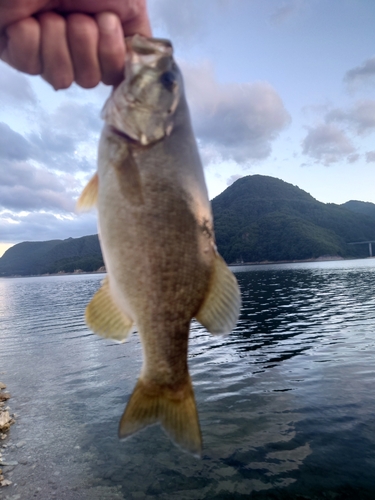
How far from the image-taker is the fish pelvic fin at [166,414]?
239 centimetres

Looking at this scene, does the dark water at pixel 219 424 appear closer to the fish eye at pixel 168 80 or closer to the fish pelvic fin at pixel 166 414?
the fish pelvic fin at pixel 166 414

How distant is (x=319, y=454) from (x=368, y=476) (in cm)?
182

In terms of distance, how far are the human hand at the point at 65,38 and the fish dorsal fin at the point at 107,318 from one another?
4.68 ft

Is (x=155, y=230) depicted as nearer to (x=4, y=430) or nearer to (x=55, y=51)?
(x=55, y=51)

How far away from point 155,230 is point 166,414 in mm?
1283

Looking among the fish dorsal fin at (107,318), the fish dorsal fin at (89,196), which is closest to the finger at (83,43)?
the fish dorsal fin at (89,196)

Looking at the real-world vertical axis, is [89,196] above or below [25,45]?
below

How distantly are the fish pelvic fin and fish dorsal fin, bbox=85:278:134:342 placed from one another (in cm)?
44

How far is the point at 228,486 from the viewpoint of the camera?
12.2 meters

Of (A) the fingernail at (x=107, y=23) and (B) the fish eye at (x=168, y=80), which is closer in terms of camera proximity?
(A) the fingernail at (x=107, y=23)

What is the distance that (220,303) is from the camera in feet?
8.32

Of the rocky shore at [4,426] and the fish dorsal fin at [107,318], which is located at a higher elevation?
the fish dorsal fin at [107,318]

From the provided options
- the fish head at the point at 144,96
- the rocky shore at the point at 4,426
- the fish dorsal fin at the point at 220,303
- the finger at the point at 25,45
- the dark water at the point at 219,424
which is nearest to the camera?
the finger at the point at 25,45

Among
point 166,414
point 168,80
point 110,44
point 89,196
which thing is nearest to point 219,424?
point 166,414
